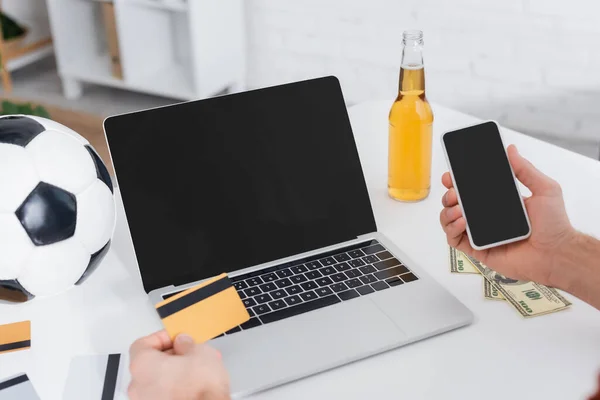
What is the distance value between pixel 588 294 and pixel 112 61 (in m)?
2.56

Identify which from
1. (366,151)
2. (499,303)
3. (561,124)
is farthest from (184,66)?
(499,303)

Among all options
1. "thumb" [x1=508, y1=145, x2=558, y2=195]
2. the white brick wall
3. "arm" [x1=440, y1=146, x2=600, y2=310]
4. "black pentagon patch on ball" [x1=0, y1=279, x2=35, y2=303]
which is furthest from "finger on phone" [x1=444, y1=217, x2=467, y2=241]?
the white brick wall

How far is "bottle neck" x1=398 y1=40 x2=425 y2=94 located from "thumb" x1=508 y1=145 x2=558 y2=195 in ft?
0.62

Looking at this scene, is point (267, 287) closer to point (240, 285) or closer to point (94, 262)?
point (240, 285)

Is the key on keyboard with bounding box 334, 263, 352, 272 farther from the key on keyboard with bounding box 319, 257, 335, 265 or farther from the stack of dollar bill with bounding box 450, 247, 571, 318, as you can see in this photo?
the stack of dollar bill with bounding box 450, 247, 571, 318

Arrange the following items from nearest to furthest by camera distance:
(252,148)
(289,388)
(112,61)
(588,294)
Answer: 1. (289,388)
2. (588,294)
3. (252,148)
4. (112,61)

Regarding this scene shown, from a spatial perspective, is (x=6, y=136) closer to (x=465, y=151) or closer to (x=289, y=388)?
(x=289, y=388)

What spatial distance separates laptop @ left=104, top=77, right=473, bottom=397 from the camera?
90 cm

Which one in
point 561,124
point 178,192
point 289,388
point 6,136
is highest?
point 6,136

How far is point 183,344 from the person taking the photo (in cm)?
77

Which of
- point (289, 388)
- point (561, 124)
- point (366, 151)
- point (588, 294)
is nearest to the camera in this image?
point (289, 388)

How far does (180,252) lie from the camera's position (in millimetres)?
992

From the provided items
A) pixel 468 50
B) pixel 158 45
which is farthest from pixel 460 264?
pixel 158 45

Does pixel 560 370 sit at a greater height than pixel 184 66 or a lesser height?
greater
